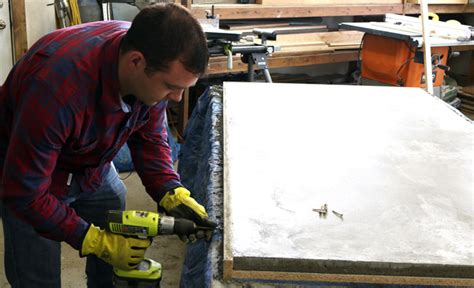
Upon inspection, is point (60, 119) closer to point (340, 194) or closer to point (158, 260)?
point (340, 194)

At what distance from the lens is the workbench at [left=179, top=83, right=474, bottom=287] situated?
41.7 inches

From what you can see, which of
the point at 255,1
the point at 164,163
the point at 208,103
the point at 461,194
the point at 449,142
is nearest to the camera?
the point at 461,194

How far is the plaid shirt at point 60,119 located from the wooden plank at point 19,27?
Answer: 169 cm

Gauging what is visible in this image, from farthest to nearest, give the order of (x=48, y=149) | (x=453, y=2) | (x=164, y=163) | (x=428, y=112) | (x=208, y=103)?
(x=453, y=2) < (x=208, y=103) < (x=428, y=112) < (x=164, y=163) < (x=48, y=149)

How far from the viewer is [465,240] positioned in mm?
1139

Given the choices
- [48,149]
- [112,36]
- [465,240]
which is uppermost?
[112,36]

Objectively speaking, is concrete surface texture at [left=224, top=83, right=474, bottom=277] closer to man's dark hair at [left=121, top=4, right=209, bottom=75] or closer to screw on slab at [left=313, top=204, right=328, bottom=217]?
screw on slab at [left=313, top=204, right=328, bottom=217]

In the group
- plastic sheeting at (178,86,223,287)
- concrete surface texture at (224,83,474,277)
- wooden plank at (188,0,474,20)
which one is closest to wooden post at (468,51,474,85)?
wooden plank at (188,0,474,20)

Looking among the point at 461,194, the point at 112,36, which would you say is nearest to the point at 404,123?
the point at 461,194

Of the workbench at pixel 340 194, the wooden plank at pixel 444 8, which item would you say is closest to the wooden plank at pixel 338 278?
the workbench at pixel 340 194

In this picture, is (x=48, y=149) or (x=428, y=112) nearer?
(x=48, y=149)

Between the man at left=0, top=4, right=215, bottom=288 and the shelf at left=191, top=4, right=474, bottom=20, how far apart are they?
2.32 metres

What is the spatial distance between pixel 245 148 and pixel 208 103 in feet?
2.15

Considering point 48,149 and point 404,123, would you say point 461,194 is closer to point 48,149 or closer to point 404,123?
point 404,123
